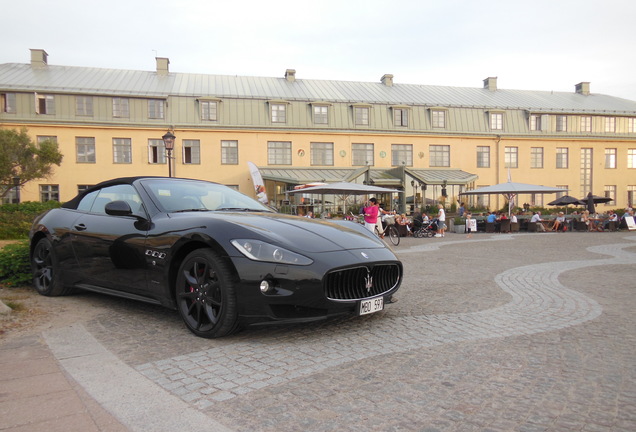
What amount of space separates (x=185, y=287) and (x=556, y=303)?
4.34m

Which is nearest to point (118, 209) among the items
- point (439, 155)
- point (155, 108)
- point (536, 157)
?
point (155, 108)

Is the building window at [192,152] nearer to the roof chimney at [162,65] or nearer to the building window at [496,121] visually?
the roof chimney at [162,65]

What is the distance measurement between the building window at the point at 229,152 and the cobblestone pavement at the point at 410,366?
89.9 feet

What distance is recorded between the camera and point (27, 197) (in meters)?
29.1

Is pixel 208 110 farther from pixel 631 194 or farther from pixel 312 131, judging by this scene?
pixel 631 194

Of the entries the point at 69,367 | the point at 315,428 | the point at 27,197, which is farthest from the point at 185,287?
the point at 27,197

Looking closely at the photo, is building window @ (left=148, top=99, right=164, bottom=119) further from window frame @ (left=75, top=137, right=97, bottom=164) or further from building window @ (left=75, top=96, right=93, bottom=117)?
window frame @ (left=75, top=137, right=97, bottom=164)

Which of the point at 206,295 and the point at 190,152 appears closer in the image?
the point at 206,295

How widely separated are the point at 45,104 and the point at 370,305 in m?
32.6

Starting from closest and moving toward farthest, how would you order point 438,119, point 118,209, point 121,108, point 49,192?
point 118,209
point 49,192
point 121,108
point 438,119

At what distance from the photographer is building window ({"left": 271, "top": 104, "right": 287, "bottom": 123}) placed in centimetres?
3281

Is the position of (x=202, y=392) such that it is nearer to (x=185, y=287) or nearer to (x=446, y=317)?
(x=185, y=287)

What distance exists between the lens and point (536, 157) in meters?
36.9

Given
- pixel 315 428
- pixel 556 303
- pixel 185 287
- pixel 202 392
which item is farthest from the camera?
pixel 556 303
